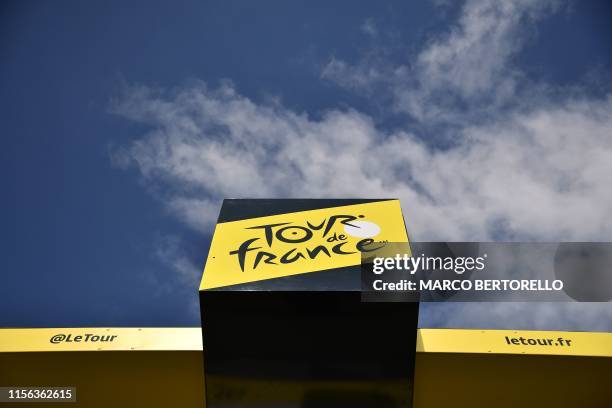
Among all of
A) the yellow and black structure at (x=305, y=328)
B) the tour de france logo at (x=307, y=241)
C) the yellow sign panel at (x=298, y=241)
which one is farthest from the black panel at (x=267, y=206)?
the yellow and black structure at (x=305, y=328)

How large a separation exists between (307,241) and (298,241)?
0.06 metres

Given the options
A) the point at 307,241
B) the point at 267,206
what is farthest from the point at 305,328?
the point at 267,206

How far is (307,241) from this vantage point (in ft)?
13.1

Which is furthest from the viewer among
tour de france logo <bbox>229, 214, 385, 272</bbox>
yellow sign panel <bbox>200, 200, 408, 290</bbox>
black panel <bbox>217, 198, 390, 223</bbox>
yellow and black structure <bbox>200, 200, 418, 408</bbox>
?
black panel <bbox>217, 198, 390, 223</bbox>

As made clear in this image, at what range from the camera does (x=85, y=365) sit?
167 inches

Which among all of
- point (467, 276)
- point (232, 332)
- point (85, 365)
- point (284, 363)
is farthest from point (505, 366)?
point (85, 365)

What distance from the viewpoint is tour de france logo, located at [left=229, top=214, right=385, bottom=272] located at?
3822 millimetres

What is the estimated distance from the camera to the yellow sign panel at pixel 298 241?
3.68 meters

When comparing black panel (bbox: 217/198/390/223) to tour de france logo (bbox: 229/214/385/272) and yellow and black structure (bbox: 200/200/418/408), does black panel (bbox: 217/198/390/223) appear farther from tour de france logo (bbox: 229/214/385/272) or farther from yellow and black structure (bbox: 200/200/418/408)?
yellow and black structure (bbox: 200/200/418/408)

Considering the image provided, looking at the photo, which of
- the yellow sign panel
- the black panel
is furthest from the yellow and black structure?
the black panel

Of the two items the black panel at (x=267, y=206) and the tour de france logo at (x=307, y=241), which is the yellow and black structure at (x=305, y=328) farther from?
the black panel at (x=267, y=206)

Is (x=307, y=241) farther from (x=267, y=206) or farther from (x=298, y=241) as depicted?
(x=267, y=206)

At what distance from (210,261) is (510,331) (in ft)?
7.64

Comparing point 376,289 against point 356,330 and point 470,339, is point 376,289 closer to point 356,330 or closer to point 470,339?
point 356,330
